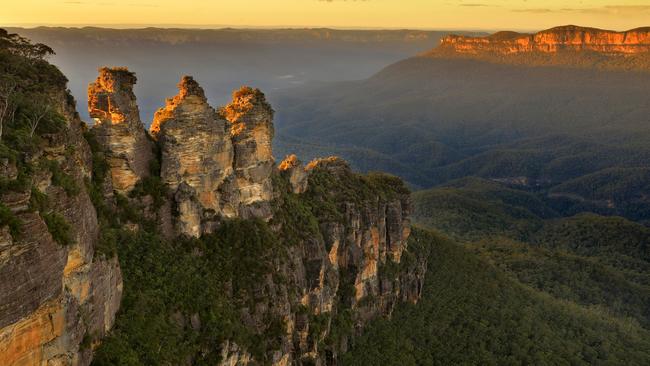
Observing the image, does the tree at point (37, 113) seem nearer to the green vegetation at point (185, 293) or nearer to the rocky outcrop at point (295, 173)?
the green vegetation at point (185, 293)

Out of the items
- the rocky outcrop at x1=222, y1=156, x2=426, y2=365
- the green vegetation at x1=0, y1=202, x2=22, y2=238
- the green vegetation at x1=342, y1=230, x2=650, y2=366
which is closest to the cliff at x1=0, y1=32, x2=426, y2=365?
the green vegetation at x1=0, y1=202, x2=22, y2=238

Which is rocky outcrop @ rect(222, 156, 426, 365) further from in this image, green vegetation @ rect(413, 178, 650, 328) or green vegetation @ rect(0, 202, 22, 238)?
green vegetation @ rect(413, 178, 650, 328)

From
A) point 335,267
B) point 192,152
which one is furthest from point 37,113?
point 335,267

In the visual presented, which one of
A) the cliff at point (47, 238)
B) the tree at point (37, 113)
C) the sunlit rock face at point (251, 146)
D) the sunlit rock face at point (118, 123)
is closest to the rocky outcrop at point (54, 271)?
the cliff at point (47, 238)

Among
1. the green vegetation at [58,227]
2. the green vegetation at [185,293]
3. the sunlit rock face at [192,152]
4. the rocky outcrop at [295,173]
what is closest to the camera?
the green vegetation at [58,227]

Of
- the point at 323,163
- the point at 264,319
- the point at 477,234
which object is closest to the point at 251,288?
the point at 264,319

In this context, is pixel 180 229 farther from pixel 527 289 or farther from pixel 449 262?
pixel 527 289

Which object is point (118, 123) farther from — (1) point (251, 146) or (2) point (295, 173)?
(2) point (295, 173)

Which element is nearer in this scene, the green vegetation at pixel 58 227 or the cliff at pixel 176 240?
the cliff at pixel 176 240
